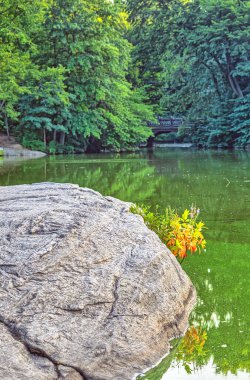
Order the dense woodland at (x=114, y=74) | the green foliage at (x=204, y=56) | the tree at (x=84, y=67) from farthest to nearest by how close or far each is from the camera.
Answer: the green foliage at (x=204, y=56)
the tree at (x=84, y=67)
the dense woodland at (x=114, y=74)

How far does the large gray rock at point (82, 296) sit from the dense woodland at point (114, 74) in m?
20.6

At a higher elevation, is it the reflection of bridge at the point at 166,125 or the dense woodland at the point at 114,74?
the dense woodland at the point at 114,74

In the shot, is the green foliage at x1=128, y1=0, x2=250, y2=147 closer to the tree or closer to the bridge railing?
the tree

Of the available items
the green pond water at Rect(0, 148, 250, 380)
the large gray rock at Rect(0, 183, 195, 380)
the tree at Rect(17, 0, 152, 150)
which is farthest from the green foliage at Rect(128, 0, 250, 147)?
the large gray rock at Rect(0, 183, 195, 380)

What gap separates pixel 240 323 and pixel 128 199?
5.84 metres

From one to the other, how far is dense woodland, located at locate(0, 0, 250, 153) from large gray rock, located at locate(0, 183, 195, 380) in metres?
20.6

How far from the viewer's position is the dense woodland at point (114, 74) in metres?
26.9

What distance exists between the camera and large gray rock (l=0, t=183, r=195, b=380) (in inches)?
111

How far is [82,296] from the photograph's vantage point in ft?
10.2

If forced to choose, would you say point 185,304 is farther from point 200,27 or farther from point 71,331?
point 200,27

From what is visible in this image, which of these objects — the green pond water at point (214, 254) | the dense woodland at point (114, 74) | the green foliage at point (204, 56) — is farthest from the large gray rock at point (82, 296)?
the green foliage at point (204, 56)

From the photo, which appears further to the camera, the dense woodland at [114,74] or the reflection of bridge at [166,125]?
the reflection of bridge at [166,125]

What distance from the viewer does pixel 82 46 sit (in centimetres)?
2658

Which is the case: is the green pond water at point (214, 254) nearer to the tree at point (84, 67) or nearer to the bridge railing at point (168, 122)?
the tree at point (84, 67)
